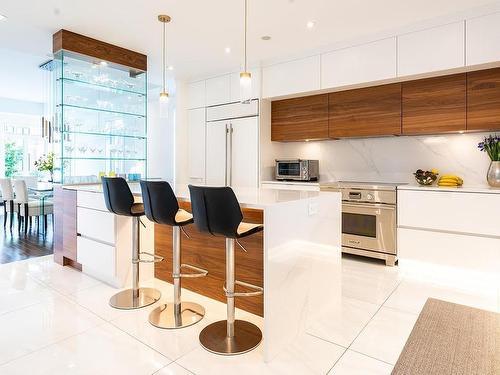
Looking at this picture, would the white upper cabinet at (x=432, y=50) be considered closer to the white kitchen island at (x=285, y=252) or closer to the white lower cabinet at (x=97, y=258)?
the white kitchen island at (x=285, y=252)

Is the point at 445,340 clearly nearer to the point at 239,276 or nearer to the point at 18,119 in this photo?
the point at 239,276

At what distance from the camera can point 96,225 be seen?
3.05 metres

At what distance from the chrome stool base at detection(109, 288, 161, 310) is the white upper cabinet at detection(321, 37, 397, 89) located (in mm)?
2992

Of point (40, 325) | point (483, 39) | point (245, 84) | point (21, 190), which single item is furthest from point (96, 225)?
point (483, 39)

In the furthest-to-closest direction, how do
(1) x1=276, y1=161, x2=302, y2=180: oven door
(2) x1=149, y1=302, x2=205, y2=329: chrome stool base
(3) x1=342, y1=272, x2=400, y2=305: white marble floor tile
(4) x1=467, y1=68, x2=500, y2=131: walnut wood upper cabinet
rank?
(1) x1=276, y1=161, x2=302, y2=180: oven door, (4) x1=467, y1=68, x2=500, y2=131: walnut wood upper cabinet, (3) x1=342, y1=272, x2=400, y2=305: white marble floor tile, (2) x1=149, y1=302, x2=205, y2=329: chrome stool base

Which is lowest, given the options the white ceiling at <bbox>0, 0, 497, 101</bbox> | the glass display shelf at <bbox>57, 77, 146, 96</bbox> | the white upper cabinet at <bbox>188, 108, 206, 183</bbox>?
the white upper cabinet at <bbox>188, 108, 206, 183</bbox>

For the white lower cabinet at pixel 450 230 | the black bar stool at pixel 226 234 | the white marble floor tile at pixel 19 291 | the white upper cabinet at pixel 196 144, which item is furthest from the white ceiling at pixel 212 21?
the white marble floor tile at pixel 19 291

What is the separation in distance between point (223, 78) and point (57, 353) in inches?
158

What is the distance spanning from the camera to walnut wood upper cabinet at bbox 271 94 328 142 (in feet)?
13.6

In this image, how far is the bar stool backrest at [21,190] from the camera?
522cm

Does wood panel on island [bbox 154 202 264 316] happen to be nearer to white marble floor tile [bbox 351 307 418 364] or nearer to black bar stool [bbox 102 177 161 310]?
black bar stool [bbox 102 177 161 310]

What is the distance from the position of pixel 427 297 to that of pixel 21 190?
5863 millimetres

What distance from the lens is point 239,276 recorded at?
2.42 metres

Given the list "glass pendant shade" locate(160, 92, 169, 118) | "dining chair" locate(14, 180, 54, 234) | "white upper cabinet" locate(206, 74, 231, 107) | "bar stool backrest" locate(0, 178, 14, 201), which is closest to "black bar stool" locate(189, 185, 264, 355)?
"glass pendant shade" locate(160, 92, 169, 118)
